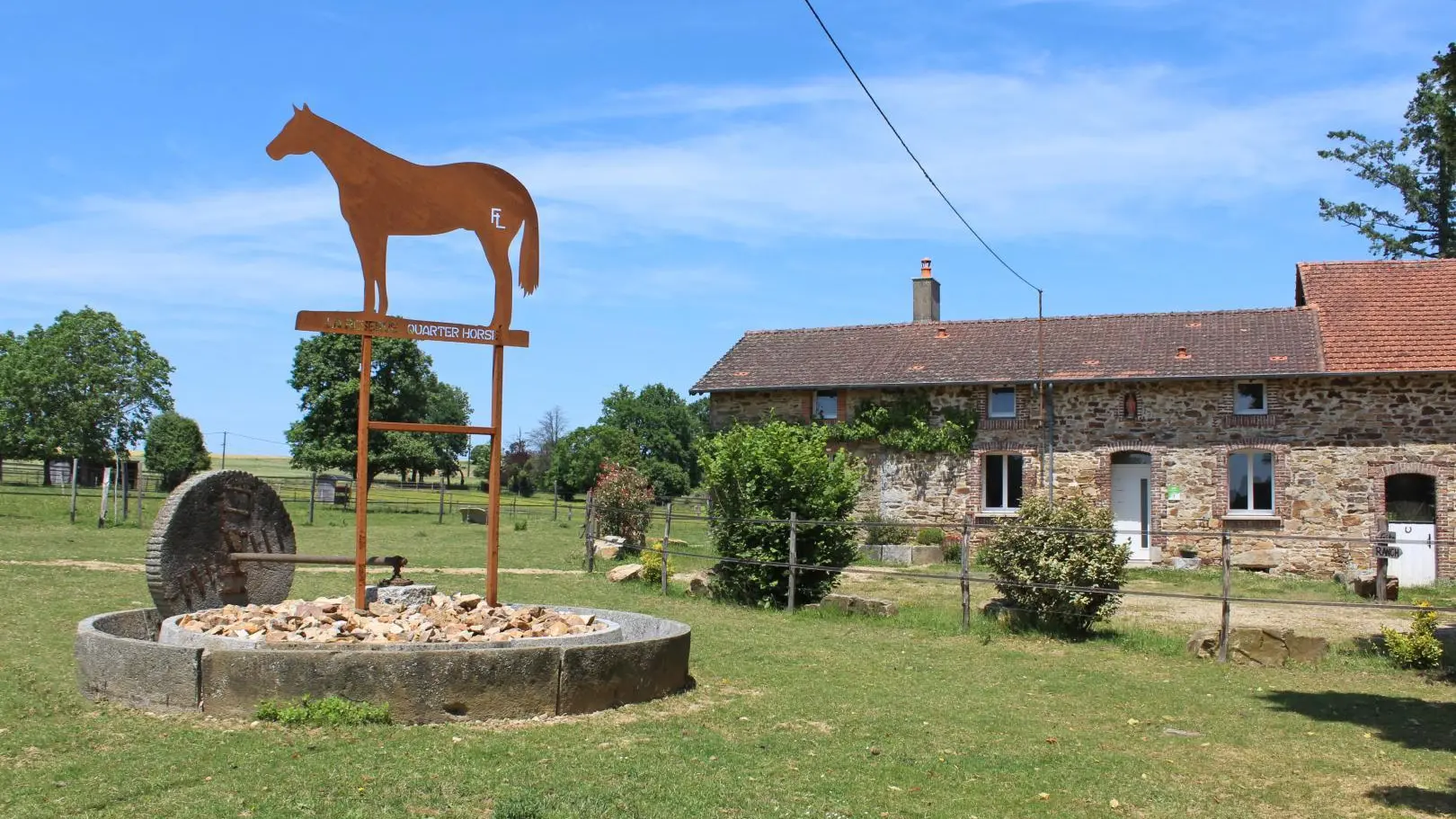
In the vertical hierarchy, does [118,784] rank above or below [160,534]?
below

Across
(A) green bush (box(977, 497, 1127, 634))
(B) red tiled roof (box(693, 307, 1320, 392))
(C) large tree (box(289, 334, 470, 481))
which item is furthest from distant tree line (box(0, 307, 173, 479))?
(A) green bush (box(977, 497, 1127, 634))

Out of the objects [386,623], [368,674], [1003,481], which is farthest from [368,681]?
[1003,481]

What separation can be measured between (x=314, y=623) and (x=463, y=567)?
12.0 m

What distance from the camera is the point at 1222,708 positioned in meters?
9.50

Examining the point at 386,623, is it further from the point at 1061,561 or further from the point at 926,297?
the point at 926,297

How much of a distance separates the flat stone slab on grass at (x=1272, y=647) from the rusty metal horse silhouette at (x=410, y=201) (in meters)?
8.04

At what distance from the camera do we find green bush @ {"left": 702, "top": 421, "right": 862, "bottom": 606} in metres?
15.8

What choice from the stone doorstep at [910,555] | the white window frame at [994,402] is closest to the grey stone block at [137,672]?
the stone doorstep at [910,555]

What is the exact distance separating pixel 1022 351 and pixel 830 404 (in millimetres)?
4631

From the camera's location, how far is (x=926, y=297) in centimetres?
3080

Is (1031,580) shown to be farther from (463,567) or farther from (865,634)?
(463,567)

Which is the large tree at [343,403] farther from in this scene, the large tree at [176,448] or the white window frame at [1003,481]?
the white window frame at [1003,481]

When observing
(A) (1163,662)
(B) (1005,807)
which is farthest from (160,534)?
(A) (1163,662)

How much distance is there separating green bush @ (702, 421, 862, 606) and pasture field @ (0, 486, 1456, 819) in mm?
3086
